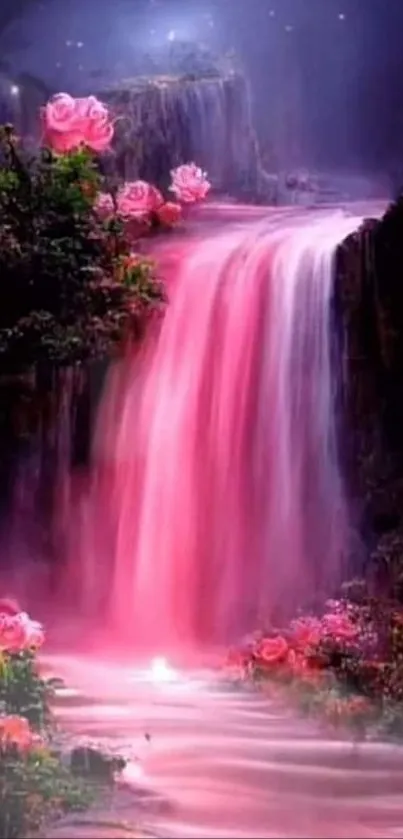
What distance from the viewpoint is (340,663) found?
6.79 feet

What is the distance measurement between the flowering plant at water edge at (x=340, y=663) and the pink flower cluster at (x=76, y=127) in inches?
36.7

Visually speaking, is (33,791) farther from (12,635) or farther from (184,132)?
(184,132)

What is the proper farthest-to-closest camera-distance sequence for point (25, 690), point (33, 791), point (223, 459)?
point (223, 459) < point (25, 690) < point (33, 791)

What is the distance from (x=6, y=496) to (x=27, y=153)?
2.05 ft

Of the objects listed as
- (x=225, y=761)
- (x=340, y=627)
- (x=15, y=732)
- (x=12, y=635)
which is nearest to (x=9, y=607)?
(x=12, y=635)

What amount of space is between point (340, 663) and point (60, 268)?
848 millimetres

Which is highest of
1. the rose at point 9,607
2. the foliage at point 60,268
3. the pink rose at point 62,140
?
the pink rose at point 62,140

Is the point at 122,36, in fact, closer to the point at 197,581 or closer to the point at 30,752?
the point at 197,581

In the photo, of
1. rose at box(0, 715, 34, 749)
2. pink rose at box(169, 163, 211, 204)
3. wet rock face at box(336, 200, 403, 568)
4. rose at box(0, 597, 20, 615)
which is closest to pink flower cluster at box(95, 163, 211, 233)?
pink rose at box(169, 163, 211, 204)

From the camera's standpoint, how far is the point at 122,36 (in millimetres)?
2246

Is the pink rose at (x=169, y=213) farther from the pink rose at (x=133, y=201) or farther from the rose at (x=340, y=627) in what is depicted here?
the rose at (x=340, y=627)

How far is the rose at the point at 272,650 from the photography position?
2062 mm

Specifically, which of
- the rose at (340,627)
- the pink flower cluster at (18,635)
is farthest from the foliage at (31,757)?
Answer: the rose at (340,627)

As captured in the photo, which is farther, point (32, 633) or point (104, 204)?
point (104, 204)
